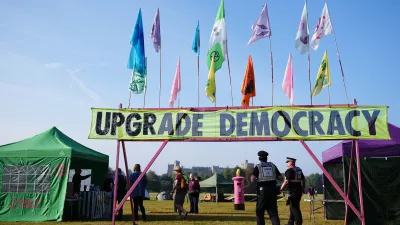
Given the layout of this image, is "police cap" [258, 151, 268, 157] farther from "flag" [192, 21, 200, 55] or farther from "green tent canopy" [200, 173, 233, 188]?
"green tent canopy" [200, 173, 233, 188]

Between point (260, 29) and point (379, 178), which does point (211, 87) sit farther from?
point (379, 178)

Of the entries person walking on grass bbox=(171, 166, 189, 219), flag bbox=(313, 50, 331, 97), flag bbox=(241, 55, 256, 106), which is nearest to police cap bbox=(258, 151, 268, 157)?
person walking on grass bbox=(171, 166, 189, 219)

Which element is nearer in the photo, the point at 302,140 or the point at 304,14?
the point at 302,140

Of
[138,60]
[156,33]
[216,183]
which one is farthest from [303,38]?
[216,183]

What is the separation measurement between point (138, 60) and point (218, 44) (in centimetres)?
312

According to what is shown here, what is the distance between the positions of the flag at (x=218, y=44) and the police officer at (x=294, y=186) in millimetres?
5400

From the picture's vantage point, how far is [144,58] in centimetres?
Answer: 1368

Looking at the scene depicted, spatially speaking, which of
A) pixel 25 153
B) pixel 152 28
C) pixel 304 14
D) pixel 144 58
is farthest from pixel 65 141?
pixel 304 14

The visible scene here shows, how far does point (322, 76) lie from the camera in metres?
18.0

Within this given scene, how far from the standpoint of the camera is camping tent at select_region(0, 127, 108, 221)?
43.4 feet

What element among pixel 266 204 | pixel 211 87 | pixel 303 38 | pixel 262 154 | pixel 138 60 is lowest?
pixel 266 204

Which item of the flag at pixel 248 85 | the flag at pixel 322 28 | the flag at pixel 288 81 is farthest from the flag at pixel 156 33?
the flag at pixel 288 81

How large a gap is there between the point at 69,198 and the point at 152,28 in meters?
6.91

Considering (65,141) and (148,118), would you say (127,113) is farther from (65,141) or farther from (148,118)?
(65,141)
